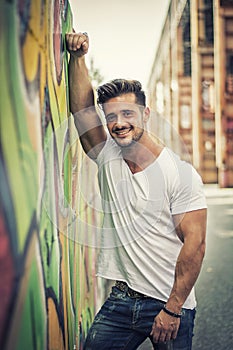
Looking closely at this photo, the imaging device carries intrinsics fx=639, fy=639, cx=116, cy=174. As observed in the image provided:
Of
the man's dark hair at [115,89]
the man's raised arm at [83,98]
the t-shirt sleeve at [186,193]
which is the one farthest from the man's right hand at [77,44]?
the t-shirt sleeve at [186,193]

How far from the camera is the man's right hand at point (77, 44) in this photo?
2.99 meters

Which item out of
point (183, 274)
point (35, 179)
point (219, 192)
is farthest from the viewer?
point (219, 192)

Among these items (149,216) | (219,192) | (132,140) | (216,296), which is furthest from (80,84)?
(219,192)

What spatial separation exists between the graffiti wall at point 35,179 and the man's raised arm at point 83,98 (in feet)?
0.20

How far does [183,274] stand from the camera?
2703 mm

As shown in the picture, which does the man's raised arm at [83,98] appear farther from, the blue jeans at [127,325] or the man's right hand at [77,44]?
the blue jeans at [127,325]

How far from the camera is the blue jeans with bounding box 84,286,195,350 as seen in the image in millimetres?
2801

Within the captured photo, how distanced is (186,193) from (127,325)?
2.11 feet

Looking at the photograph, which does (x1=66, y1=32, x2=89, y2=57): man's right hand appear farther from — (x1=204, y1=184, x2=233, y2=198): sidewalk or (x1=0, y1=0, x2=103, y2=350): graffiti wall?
(x1=204, y1=184, x2=233, y2=198): sidewalk

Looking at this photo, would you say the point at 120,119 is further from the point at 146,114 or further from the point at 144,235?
the point at 144,235

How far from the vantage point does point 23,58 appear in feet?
5.94

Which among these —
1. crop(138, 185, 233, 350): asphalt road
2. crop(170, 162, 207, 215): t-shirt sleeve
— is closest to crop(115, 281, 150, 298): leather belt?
crop(170, 162, 207, 215): t-shirt sleeve

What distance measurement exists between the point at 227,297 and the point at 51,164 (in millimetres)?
4740

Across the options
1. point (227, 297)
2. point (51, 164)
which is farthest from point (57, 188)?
point (227, 297)
